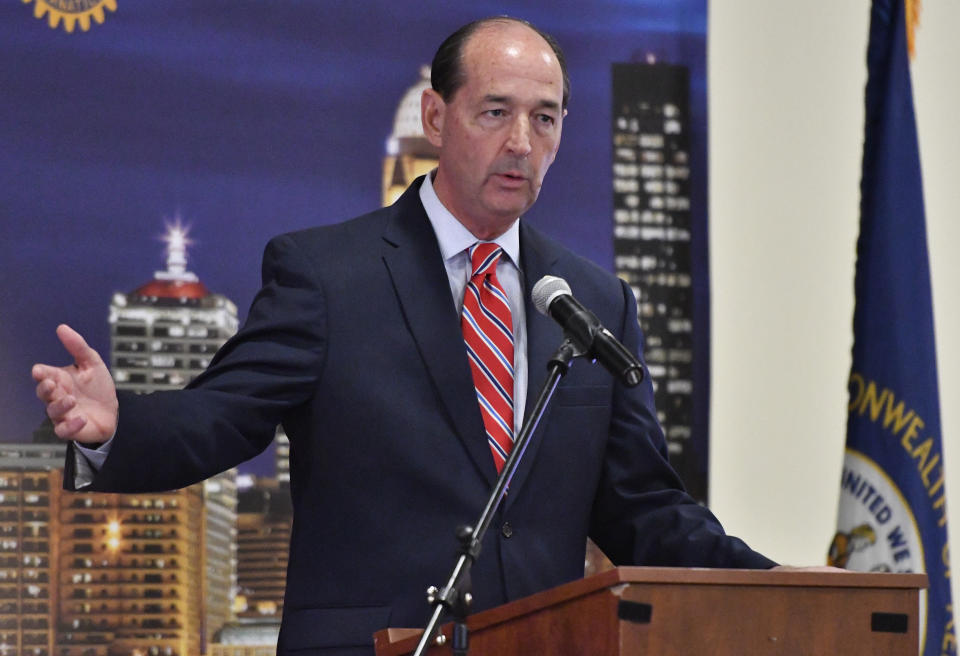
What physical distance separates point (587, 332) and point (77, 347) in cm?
71

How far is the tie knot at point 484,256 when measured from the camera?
2.43 metres

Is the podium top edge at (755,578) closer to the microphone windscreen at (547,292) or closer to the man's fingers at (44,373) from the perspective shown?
the microphone windscreen at (547,292)

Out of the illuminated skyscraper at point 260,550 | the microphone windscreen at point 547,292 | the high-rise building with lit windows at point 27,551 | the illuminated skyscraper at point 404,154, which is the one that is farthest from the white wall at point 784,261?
the microphone windscreen at point 547,292

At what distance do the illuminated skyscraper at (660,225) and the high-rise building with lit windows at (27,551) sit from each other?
70.1 inches

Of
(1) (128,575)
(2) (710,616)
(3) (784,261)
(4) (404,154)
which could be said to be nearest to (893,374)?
(3) (784,261)

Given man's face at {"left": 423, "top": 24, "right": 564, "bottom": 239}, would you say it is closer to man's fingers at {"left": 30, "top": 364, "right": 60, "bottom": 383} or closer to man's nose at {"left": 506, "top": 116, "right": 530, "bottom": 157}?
man's nose at {"left": 506, "top": 116, "right": 530, "bottom": 157}

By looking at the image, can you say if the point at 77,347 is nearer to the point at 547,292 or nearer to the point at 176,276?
the point at 547,292

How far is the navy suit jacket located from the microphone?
0.41 metres

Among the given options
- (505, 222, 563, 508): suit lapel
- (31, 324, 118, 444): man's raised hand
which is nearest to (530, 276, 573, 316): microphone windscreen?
(505, 222, 563, 508): suit lapel

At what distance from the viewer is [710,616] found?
5.25 feet

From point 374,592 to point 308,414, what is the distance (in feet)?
1.09

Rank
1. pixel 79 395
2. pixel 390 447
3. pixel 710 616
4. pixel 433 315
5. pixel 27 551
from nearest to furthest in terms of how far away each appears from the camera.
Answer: pixel 710 616, pixel 79 395, pixel 390 447, pixel 433 315, pixel 27 551

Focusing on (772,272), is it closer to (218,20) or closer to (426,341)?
(218,20)

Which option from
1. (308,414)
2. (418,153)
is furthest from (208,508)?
(308,414)
